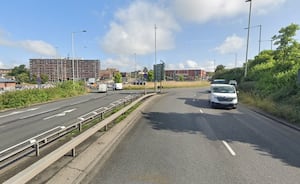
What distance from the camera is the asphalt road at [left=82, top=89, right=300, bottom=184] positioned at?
4367mm

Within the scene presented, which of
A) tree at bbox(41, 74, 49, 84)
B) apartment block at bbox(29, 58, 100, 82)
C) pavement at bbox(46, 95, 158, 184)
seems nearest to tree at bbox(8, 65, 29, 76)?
apartment block at bbox(29, 58, 100, 82)

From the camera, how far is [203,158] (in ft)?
18.1

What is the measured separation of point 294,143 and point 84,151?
7.01 metres

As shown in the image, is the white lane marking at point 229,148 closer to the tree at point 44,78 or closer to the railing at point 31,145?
the railing at point 31,145

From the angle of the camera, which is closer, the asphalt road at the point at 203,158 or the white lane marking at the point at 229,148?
the asphalt road at the point at 203,158

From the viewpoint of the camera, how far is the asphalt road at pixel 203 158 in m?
4.37

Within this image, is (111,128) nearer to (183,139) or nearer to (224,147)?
(183,139)

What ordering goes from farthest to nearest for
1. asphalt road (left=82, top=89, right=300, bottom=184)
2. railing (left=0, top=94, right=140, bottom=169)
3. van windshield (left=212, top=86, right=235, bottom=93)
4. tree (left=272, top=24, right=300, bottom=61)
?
tree (left=272, top=24, right=300, bottom=61)
van windshield (left=212, top=86, right=235, bottom=93)
railing (left=0, top=94, right=140, bottom=169)
asphalt road (left=82, top=89, right=300, bottom=184)

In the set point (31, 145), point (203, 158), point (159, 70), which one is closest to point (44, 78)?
point (159, 70)

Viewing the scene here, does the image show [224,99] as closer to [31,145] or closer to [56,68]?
[31,145]

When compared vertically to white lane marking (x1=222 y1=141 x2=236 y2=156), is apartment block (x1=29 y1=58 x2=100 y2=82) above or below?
above

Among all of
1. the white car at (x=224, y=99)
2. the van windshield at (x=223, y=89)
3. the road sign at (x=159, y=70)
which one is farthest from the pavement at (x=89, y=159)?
the road sign at (x=159, y=70)

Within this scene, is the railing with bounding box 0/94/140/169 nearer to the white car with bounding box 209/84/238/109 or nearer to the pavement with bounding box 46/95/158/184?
the pavement with bounding box 46/95/158/184

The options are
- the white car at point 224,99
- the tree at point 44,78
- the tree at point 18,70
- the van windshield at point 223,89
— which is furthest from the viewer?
the tree at point 18,70
